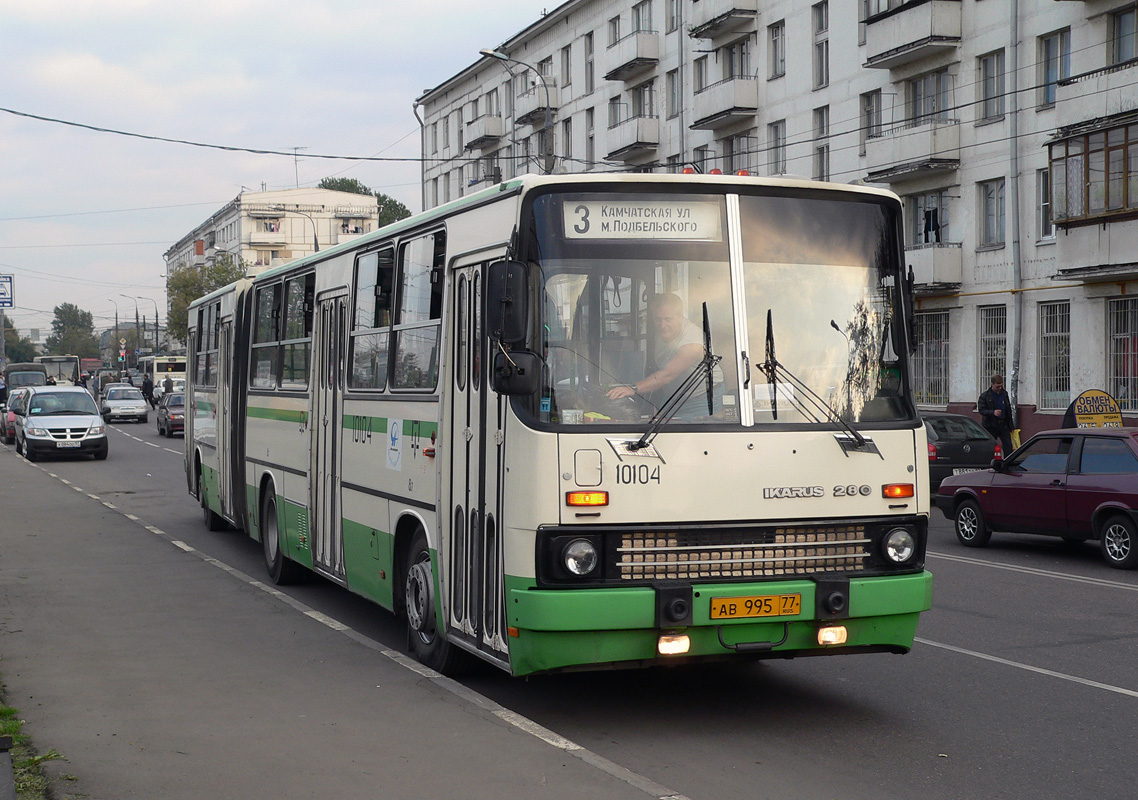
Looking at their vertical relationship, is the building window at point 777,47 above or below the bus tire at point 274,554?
above

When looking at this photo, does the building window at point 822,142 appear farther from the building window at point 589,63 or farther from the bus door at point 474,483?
the bus door at point 474,483

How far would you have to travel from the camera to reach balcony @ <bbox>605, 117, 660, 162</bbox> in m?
48.3

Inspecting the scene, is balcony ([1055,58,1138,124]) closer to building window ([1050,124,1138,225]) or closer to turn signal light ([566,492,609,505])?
building window ([1050,124,1138,225])

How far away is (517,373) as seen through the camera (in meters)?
6.75

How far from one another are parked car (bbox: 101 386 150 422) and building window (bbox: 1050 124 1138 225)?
39243 mm

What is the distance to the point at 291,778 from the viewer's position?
19.8 ft

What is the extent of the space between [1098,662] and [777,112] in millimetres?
34079

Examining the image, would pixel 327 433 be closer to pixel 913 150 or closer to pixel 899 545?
pixel 899 545

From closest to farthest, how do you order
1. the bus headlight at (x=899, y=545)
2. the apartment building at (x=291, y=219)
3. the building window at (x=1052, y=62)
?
1. the bus headlight at (x=899, y=545)
2. the building window at (x=1052, y=62)
3. the apartment building at (x=291, y=219)

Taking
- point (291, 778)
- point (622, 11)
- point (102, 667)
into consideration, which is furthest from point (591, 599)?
point (622, 11)

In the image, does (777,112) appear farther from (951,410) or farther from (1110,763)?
(1110,763)

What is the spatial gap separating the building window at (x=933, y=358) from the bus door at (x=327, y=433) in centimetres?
2605

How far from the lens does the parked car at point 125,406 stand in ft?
184


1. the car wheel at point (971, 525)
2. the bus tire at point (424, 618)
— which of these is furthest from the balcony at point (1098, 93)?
the bus tire at point (424, 618)
